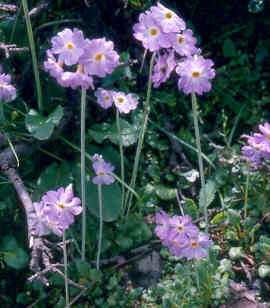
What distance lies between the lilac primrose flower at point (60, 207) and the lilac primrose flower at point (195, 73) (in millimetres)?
597

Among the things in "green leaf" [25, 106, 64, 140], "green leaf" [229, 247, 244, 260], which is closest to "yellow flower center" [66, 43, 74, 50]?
"green leaf" [25, 106, 64, 140]

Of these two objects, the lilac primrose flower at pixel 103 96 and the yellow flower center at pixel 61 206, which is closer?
the yellow flower center at pixel 61 206

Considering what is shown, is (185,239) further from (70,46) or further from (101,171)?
(70,46)

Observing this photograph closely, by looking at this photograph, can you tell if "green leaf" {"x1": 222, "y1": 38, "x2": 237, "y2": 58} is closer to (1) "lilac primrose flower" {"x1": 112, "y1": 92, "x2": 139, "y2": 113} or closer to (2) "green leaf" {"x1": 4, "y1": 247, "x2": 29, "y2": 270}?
(1) "lilac primrose flower" {"x1": 112, "y1": 92, "x2": 139, "y2": 113}

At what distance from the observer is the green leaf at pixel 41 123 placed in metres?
2.25

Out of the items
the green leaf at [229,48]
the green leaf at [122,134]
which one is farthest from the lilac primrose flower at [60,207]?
the green leaf at [229,48]

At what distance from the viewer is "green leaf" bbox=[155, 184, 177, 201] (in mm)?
2502

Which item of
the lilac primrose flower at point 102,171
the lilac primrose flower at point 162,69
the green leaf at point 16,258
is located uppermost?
the lilac primrose flower at point 162,69

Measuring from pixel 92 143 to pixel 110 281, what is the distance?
34.1 inches

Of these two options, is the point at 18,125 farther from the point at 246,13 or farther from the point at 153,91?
the point at 246,13

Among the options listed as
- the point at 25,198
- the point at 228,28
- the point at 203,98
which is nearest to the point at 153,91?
the point at 203,98

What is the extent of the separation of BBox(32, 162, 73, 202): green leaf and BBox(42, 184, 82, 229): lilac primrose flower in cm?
72

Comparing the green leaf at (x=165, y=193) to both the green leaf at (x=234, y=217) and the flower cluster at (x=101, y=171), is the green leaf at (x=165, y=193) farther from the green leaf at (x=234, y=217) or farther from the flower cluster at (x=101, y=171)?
the flower cluster at (x=101, y=171)

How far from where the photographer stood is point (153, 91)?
9.34 feet
